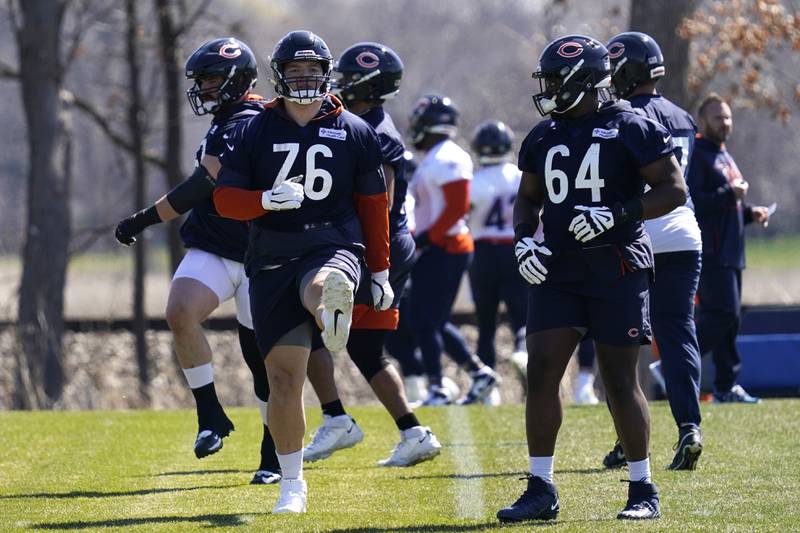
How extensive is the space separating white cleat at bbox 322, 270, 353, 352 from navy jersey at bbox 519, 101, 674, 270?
2.83 ft

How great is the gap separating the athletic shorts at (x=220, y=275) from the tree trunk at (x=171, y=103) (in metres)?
13.3

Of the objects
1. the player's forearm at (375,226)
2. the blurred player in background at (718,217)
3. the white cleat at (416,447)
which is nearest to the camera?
the player's forearm at (375,226)

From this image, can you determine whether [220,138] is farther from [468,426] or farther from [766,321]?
[766,321]

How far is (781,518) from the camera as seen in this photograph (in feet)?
19.4

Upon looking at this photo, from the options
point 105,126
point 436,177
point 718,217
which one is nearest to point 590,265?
point 718,217

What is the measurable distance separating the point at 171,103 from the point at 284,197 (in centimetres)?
1553

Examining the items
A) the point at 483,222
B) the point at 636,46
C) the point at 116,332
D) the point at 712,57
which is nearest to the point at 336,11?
the point at 116,332

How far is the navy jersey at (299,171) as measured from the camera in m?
6.20

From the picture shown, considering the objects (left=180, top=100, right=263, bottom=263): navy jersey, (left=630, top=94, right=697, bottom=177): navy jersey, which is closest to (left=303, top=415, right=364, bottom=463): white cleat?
(left=180, top=100, right=263, bottom=263): navy jersey

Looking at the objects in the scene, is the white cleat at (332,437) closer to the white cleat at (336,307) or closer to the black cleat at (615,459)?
the black cleat at (615,459)

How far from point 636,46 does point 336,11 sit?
54348mm

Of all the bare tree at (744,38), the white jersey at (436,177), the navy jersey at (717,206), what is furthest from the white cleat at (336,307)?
the bare tree at (744,38)

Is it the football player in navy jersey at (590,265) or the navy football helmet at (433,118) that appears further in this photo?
the navy football helmet at (433,118)

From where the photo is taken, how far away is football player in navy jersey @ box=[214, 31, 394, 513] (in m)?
6.12
